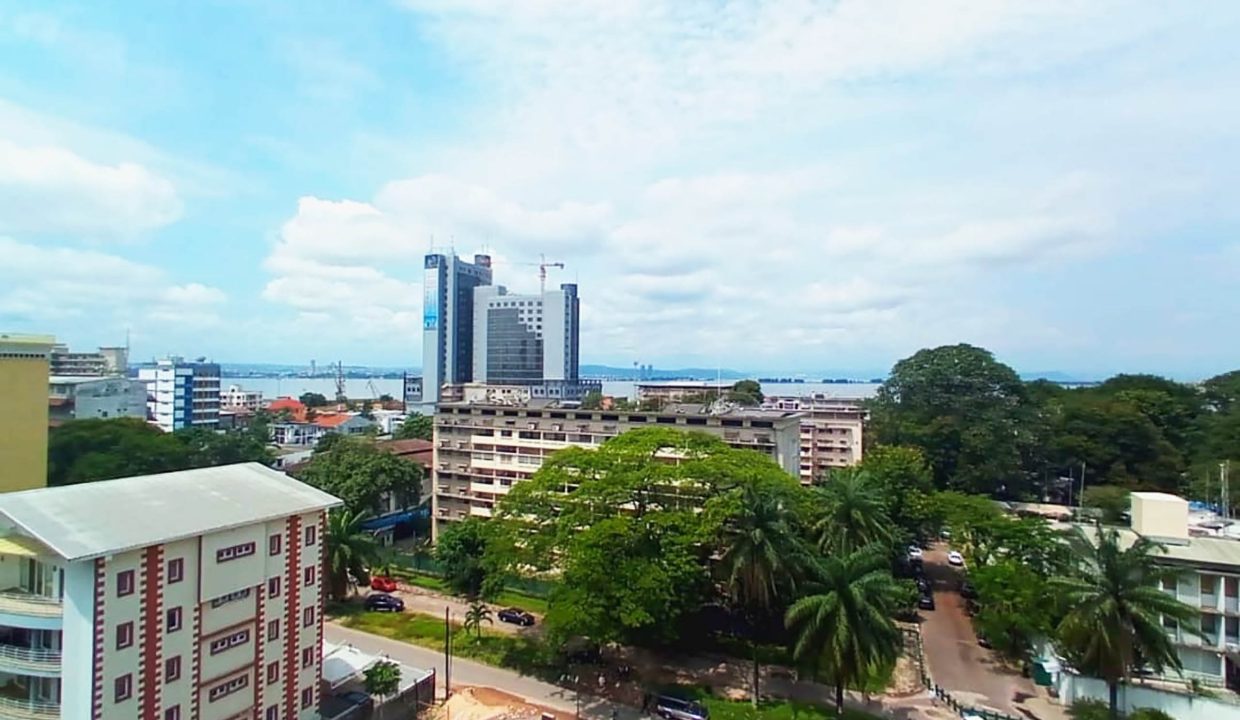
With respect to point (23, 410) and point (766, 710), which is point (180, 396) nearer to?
point (23, 410)

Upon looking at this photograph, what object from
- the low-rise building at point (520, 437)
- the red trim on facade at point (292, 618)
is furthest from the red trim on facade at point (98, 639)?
the low-rise building at point (520, 437)

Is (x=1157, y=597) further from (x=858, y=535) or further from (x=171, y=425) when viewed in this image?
(x=171, y=425)

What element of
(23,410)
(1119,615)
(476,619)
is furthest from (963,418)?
(23,410)

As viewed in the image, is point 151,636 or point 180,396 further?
point 180,396

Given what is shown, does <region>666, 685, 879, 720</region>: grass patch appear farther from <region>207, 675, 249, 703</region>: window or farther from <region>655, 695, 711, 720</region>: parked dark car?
<region>207, 675, 249, 703</region>: window

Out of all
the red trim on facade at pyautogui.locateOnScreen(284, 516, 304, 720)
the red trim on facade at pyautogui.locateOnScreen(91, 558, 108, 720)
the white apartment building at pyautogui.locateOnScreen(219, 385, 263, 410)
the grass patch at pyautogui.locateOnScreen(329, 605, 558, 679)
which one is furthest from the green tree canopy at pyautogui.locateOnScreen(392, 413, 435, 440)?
the white apartment building at pyautogui.locateOnScreen(219, 385, 263, 410)
